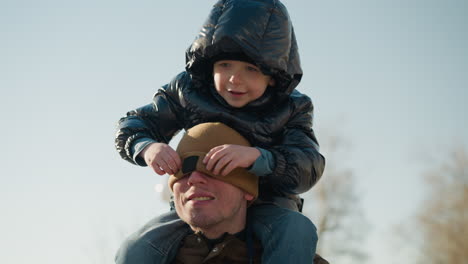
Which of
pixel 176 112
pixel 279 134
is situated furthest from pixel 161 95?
pixel 279 134

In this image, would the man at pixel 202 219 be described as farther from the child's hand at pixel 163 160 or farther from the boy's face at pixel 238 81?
the boy's face at pixel 238 81

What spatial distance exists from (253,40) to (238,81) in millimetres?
257

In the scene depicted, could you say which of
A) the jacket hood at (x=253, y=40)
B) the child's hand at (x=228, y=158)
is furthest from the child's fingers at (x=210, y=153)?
the jacket hood at (x=253, y=40)

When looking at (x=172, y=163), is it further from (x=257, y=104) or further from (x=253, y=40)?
(x=253, y=40)

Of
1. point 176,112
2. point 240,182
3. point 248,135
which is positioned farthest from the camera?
point 176,112

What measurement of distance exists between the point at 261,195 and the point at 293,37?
1018 millimetres

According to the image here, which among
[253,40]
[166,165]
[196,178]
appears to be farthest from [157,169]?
[253,40]

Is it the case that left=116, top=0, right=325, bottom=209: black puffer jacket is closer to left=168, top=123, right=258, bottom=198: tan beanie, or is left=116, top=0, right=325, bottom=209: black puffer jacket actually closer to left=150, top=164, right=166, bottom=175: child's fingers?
left=168, top=123, right=258, bottom=198: tan beanie

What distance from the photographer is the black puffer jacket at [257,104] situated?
3.59 metres

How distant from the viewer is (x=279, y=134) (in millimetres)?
3803

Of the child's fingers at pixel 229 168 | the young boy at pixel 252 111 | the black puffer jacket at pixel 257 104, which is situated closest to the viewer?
the child's fingers at pixel 229 168

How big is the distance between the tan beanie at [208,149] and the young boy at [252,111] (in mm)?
69

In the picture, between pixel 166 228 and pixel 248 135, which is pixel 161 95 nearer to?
pixel 248 135

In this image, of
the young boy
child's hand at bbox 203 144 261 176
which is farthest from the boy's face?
child's hand at bbox 203 144 261 176
